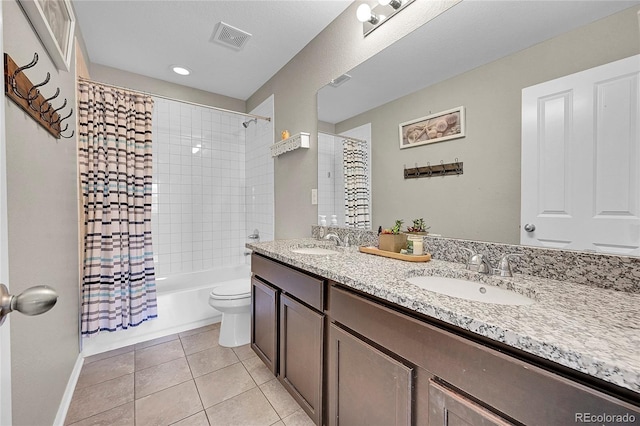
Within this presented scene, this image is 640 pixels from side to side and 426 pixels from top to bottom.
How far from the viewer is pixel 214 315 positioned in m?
2.60

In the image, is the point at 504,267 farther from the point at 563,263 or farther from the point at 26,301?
the point at 26,301

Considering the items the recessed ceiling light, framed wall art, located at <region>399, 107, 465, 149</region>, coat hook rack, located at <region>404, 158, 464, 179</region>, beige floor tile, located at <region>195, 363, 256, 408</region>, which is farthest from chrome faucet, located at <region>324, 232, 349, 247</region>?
the recessed ceiling light

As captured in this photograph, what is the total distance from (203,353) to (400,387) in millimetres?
1723

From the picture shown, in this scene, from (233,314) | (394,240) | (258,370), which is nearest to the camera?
(394,240)

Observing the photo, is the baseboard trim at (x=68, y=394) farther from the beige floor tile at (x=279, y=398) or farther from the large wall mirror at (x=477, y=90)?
the large wall mirror at (x=477, y=90)

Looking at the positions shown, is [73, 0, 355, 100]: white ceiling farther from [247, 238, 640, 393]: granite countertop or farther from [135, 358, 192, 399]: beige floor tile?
[135, 358, 192, 399]: beige floor tile

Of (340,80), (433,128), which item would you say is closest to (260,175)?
(340,80)

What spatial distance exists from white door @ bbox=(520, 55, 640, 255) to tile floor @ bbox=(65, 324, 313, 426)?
1.47 metres

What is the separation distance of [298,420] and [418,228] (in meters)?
1.19

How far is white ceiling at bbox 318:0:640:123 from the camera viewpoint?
0.99m

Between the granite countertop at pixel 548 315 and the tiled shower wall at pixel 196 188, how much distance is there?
246 cm

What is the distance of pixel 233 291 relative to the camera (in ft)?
7.40

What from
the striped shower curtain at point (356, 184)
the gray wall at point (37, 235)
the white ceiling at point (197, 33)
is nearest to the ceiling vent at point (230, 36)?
the white ceiling at point (197, 33)

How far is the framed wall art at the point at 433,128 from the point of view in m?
1.30
